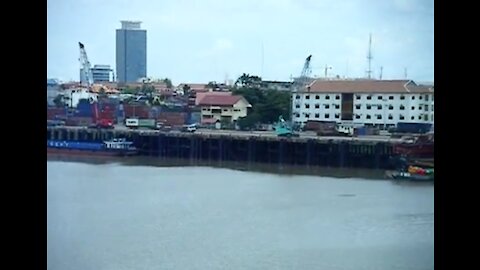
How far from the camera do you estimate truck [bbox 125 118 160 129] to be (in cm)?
329

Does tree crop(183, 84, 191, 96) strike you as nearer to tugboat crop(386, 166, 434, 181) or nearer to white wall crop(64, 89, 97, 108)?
white wall crop(64, 89, 97, 108)

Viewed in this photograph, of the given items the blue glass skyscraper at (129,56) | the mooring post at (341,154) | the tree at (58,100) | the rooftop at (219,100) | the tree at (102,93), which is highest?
the blue glass skyscraper at (129,56)

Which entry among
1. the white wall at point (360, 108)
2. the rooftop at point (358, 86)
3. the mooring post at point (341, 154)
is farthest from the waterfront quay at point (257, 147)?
the rooftop at point (358, 86)

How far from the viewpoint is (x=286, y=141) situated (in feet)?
10.7

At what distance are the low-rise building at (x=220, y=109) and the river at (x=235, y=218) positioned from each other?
0.36 meters

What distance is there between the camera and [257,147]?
335 centimetres

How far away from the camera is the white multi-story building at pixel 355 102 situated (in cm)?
296

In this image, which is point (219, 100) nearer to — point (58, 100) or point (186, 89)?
point (186, 89)

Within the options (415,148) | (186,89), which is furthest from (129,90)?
(415,148)

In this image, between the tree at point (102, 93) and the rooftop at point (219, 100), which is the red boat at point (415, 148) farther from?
the tree at point (102, 93)
